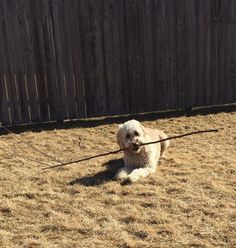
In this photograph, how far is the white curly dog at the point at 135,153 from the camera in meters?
5.62

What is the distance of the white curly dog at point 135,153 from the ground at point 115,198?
131mm

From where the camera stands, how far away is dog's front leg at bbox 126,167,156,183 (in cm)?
556

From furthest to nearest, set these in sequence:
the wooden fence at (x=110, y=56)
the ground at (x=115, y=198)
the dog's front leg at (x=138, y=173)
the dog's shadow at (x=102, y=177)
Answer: the wooden fence at (x=110, y=56) → the dog's shadow at (x=102, y=177) → the dog's front leg at (x=138, y=173) → the ground at (x=115, y=198)

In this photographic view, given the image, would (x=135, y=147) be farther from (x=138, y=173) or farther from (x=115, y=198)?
(x=115, y=198)

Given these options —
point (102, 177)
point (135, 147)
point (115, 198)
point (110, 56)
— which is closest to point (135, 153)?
point (135, 147)

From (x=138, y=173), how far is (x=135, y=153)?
0.93 ft

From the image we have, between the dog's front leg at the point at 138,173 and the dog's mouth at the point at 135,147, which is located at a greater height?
the dog's mouth at the point at 135,147

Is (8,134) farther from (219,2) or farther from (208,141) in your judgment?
(219,2)

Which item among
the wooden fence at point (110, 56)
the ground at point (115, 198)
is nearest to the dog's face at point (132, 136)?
the ground at point (115, 198)

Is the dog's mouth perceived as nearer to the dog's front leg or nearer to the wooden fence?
the dog's front leg

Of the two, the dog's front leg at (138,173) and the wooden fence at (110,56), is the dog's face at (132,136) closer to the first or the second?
the dog's front leg at (138,173)

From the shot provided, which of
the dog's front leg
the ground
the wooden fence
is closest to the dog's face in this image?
the dog's front leg

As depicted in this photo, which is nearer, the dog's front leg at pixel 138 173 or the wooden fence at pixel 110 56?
the dog's front leg at pixel 138 173

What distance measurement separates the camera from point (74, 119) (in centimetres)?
912
